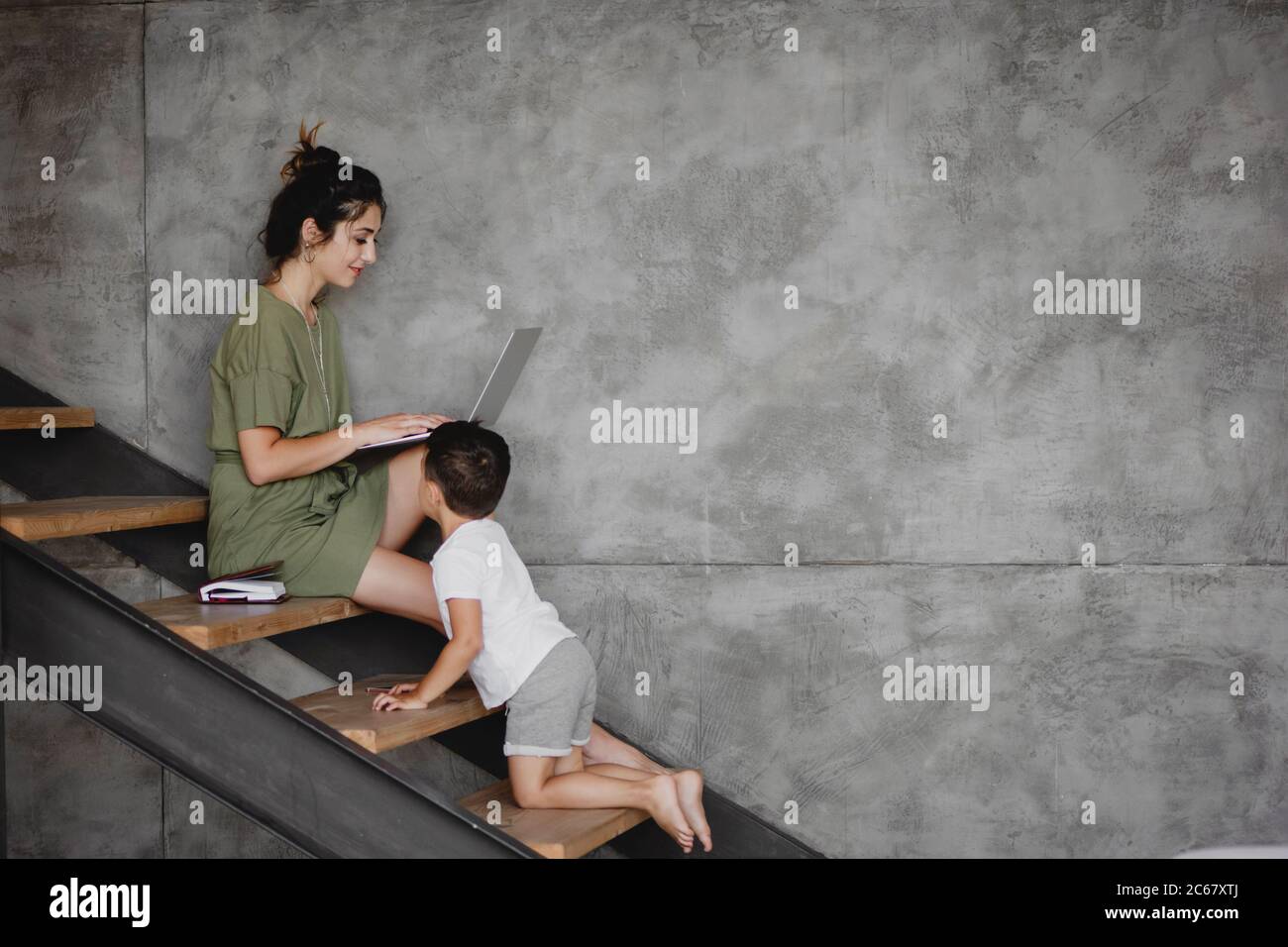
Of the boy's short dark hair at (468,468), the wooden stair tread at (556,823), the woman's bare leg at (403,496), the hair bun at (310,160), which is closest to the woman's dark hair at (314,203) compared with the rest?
the hair bun at (310,160)

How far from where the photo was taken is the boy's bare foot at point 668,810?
242cm

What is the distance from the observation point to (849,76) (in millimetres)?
2941

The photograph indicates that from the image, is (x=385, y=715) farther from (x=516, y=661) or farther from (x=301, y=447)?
(x=301, y=447)

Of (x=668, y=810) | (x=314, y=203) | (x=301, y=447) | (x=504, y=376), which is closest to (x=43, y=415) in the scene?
(x=301, y=447)

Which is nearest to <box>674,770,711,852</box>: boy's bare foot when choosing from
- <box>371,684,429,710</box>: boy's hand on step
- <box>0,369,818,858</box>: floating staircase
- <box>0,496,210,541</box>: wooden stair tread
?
<box>0,369,818,858</box>: floating staircase

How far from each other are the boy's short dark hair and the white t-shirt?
0.15 feet

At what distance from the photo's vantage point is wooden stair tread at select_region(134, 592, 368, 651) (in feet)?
6.87

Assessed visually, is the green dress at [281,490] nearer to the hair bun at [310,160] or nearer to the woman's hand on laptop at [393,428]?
the woman's hand on laptop at [393,428]

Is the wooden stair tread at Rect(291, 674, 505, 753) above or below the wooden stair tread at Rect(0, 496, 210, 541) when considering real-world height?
below

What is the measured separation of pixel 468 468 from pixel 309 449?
1.36 ft

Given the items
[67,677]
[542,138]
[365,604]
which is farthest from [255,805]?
[542,138]

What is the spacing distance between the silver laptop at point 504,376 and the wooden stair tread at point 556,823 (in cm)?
87

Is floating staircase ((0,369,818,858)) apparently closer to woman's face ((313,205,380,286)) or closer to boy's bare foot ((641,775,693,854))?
boy's bare foot ((641,775,693,854))
